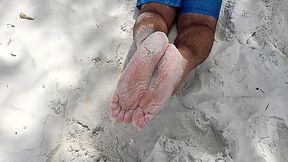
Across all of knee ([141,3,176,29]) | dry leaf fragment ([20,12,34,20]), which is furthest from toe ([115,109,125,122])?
dry leaf fragment ([20,12,34,20])

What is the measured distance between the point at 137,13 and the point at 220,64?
413mm

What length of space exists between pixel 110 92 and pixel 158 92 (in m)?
0.32

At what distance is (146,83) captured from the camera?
1302 millimetres

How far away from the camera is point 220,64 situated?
167cm

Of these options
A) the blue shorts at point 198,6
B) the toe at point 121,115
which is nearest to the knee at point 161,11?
the blue shorts at point 198,6

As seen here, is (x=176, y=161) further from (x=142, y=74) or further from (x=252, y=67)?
(x=252, y=67)

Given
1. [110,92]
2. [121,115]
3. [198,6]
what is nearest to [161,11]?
[198,6]

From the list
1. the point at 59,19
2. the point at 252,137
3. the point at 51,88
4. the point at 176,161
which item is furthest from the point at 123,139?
the point at 59,19

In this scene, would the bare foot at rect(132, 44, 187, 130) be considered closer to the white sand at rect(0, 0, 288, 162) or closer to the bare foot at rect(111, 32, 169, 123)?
the bare foot at rect(111, 32, 169, 123)

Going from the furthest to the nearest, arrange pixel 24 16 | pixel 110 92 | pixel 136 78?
pixel 24 16, pixel 110 92, pixel 136 78

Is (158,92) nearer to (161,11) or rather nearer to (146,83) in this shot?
(146,83)

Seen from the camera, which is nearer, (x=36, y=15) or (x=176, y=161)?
(x=176, y=161)

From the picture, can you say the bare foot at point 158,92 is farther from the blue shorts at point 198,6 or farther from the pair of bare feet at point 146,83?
the blue shorts at point 198,6

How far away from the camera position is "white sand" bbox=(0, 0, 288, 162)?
1.43m
